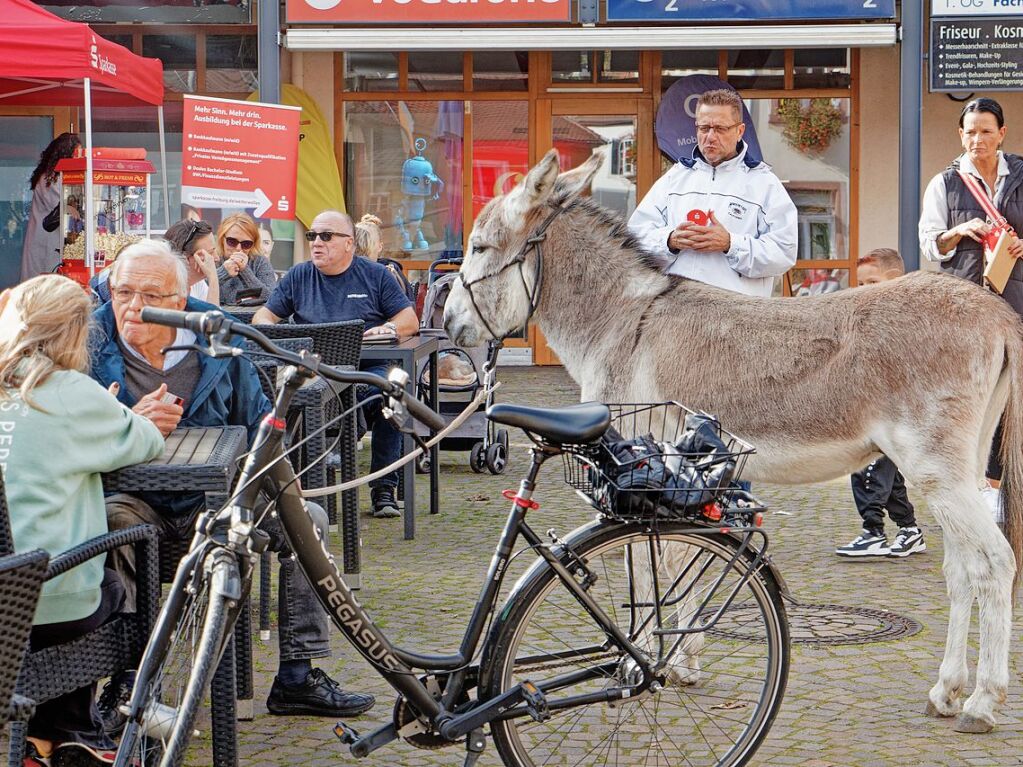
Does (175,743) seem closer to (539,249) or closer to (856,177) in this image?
(539,249)

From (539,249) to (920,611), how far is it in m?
Result: 2.40

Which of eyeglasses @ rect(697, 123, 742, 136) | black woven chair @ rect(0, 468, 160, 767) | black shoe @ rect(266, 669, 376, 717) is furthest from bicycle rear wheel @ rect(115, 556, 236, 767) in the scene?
eyeglasses @ rect(697, 123, 742, 136)

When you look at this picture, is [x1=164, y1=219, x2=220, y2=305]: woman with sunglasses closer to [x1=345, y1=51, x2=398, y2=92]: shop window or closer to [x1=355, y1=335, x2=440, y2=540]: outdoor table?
[x1=355, y1=335, x2=440, y2=540]: outdoor table

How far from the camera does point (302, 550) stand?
141 inches

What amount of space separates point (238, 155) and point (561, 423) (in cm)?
780

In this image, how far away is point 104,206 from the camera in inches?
502

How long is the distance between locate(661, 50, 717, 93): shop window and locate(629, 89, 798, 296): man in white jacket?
11182 mm

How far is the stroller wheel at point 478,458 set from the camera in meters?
9.92

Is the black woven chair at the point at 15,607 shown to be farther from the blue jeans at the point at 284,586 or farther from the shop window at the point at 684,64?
the shop window at the point at 684,64

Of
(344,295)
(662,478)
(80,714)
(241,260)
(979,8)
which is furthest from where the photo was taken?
(979,8)

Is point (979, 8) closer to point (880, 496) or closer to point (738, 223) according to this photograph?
point (880, 496)

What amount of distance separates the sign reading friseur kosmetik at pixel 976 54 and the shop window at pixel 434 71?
600 centimetres

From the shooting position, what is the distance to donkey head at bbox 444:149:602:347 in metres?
5.31

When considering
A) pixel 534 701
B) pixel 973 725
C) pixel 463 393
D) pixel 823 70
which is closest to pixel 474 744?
pixel 534 701
